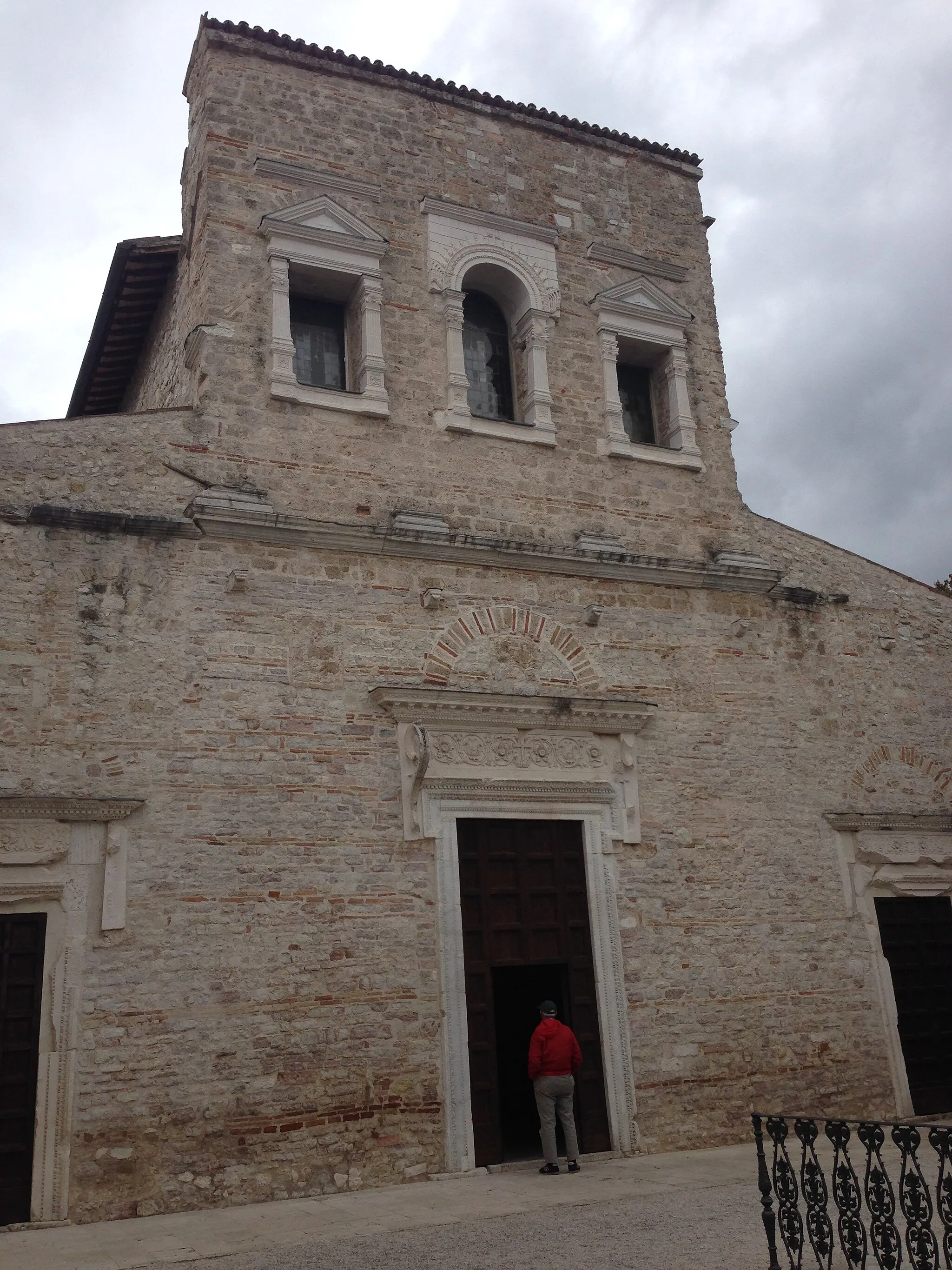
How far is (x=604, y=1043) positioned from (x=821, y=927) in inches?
99.9

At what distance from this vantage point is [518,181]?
11547mm

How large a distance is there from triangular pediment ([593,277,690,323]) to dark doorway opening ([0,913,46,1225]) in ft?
26.2

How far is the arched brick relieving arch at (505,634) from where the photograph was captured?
374 inches

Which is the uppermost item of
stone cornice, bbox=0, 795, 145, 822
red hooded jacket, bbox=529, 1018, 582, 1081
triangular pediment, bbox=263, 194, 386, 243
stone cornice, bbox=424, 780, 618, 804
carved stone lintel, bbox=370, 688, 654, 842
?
triangular pediment, bbox=263, 194, 386, 243

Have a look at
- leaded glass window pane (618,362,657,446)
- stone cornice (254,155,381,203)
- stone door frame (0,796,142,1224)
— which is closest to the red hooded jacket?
stone door frame (0,796,142,1224)

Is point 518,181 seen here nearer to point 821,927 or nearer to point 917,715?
point 917,715

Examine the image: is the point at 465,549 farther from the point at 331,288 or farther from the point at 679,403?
the point at 679,403

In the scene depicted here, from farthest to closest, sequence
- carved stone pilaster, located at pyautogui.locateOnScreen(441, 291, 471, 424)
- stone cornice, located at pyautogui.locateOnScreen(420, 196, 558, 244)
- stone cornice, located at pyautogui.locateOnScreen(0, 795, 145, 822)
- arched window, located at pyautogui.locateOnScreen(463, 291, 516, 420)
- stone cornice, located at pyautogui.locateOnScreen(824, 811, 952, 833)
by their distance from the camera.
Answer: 1. arched window, located at pyautogui.locateOnScreen(463, 291, 516, 420)
2. stone cornice, located at pyautogui.locateOnScreen(420, 196, 558, 244)
3. stone cornice, located at pyautogui.locateOnScreen(824, 811, 952, 833)
4. carved stone pilaster, located at pyautogui.locateOnScreen(441, 291, 471, 424)
5. stone cornice, located at pyautogui.locateOnScreen(0, 795, 145, 822)

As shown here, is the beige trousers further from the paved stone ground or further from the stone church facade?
the stone church facade

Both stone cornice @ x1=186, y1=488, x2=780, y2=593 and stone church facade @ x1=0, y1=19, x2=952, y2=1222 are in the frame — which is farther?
stone cornice @ x1=186, y1=488, x2=780, y2=593

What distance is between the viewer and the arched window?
11117 mm

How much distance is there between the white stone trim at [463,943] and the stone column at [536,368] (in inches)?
143

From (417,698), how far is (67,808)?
281cm

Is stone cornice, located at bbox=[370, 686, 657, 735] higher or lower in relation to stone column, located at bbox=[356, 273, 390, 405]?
lower
